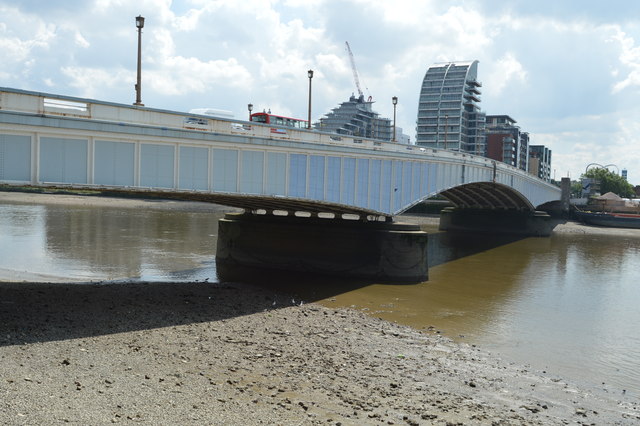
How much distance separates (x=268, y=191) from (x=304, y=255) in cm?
690

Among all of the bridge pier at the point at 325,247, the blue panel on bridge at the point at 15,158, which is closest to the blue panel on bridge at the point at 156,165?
the blue panel on bridge at the point at 15,158

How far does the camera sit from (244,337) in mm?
12789

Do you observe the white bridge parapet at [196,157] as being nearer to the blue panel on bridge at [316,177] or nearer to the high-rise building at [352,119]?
the blue panel on bridge at [316,177]

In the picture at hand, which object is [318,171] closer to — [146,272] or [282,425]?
[146,272]

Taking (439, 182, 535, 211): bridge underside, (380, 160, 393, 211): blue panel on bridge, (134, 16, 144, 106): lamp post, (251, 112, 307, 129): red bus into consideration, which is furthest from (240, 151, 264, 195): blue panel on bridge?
(439, 182, 535, 211): bridge underside

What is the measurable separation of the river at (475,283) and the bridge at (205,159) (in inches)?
160

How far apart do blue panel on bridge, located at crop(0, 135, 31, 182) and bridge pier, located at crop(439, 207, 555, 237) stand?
47758 millimetres

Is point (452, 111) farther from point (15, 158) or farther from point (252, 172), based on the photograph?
point (15, 158)

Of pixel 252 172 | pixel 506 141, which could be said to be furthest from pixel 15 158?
pixel 506 141

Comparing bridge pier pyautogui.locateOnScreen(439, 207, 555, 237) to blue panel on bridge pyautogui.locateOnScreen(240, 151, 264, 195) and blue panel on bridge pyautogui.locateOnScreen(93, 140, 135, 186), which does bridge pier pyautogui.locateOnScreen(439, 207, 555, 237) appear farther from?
blue panel on bridge pyautogui.locateOnScreen(93, 140, 135, 186)

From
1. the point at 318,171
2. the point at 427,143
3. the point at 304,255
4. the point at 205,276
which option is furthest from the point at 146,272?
the point at 427,143

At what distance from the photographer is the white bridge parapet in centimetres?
1311

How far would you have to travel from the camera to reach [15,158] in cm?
1291

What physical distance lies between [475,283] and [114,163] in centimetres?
1722
